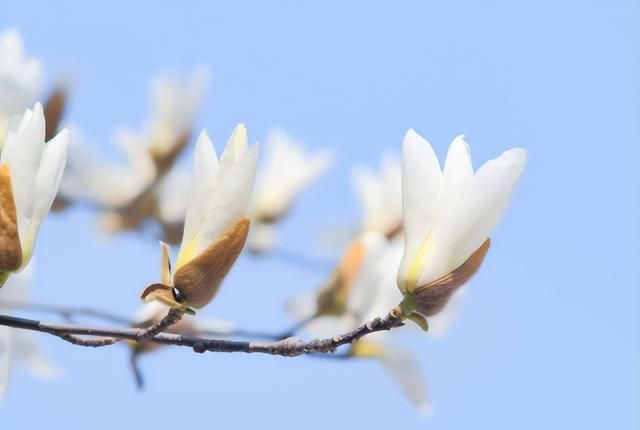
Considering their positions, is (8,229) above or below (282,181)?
below

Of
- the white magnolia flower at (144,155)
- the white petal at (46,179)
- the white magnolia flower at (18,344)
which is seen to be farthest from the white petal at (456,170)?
the white magnolia flower at (144,155)

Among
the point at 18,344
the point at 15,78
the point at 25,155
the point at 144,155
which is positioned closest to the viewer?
the point at 25,155

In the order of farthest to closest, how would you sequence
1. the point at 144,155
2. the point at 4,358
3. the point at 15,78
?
1. the point at 144,155
2. the point at 15,78
3. the point at 4,358

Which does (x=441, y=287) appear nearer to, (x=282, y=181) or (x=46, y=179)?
(x=46, y=179)

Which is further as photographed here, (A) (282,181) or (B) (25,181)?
(A) (282,181)

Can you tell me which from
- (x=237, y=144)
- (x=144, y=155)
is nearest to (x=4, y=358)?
(x=237, y=144)

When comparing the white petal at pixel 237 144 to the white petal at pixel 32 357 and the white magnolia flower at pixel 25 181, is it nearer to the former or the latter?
the white magnolia flower at pixel 25 181

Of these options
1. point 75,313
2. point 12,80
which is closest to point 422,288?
point 75,313
